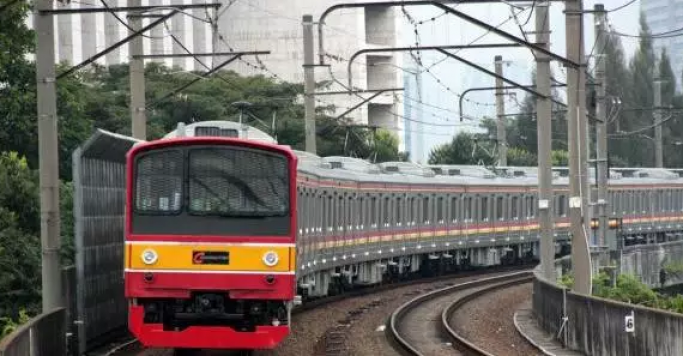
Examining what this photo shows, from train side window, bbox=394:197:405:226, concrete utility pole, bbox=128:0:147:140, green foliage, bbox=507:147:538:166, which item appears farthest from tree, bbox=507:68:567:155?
concrete utility pole, bbox=128:0:147:140

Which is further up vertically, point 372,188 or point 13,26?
point 13,26

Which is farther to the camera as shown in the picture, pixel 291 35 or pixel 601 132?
pixel 291 35

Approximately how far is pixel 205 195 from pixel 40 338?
2.43 m

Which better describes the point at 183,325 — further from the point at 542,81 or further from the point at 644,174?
the point at 644,174

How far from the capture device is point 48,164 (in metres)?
16.8

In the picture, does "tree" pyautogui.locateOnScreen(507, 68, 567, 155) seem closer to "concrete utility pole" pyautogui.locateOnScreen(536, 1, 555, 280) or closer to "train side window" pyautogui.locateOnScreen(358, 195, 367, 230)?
"train side window" pyautogui.locateOnScreen(358, 195, 367, 230)

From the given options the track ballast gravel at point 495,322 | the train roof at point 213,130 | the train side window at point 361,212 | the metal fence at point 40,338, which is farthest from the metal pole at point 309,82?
the metal fence at point 40,338

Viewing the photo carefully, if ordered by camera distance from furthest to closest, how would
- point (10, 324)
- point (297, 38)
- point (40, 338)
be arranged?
point (297, 38) → point (10, 324) → point (40, 338)

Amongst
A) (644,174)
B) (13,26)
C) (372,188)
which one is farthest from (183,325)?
(644,174)

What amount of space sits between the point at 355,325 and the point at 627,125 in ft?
250

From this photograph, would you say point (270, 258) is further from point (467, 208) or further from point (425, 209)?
point (467, 208)

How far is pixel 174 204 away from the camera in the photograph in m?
16.2

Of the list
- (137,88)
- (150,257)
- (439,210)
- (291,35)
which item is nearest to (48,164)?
(150,257)

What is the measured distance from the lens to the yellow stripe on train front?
15969mm
